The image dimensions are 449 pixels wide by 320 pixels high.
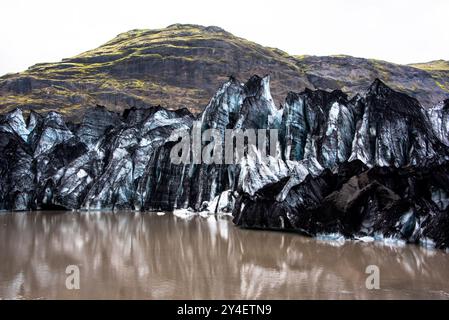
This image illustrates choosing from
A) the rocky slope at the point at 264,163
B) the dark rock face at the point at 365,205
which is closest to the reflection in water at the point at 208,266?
the dark rock face at the point at 365,205

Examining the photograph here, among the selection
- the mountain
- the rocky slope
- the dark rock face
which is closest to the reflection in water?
the dark rock face

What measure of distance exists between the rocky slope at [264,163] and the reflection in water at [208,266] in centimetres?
178

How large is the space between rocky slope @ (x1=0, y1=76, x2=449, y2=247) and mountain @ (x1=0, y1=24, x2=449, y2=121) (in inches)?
1115

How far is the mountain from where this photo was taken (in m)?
82.5

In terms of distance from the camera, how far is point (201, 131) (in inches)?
1588

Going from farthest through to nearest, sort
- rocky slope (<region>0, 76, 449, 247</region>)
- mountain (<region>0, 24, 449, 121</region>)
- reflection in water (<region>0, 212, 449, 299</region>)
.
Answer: mountain (<region>0, 24, 449, 121</region>) → rocky slope (<region>0, 76, 449, 247</region>) → reflection in water (<region>0, 212, 449, 299</region>)

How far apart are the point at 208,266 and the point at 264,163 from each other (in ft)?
59.1

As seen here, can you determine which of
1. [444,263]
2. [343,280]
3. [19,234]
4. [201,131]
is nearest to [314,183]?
[444,263]

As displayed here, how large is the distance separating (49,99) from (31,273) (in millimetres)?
69679

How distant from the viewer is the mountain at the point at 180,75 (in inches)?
3248

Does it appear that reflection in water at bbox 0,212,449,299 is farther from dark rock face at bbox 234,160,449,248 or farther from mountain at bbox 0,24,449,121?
mountain at bbox 0,24,449,121

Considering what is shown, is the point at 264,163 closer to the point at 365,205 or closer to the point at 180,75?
the point at 365,205

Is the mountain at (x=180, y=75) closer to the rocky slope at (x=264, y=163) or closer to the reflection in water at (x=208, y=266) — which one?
the rocky slope at (x=264, y=163)

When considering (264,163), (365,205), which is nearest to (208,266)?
(365,205)
